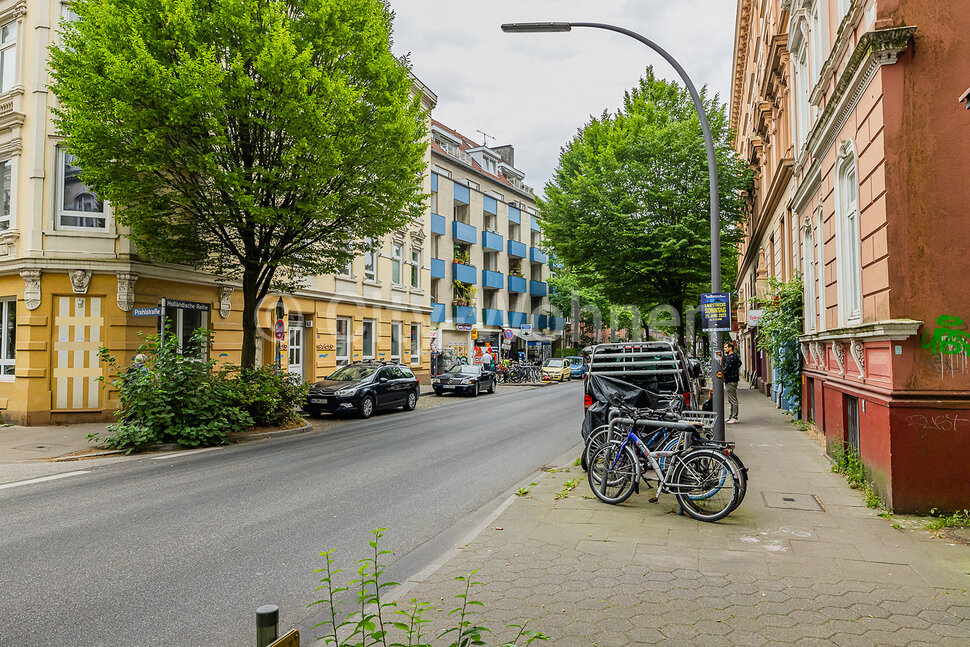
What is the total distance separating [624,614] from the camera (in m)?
4.24

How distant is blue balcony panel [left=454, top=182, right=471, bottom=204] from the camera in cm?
4203

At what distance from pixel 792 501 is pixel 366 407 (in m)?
12.8

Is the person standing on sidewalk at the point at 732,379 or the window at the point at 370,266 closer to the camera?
the person standing on sidewalk at the point at 732,379

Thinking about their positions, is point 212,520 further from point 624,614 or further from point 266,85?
point 266,85

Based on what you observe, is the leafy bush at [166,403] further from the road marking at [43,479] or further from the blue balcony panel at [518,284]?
the blue balcony panel at [518,284]

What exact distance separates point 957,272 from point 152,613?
754 cm

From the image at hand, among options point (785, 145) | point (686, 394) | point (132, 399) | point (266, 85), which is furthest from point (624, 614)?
point (785, 145)

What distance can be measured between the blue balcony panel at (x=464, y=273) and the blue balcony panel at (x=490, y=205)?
498 centimetres

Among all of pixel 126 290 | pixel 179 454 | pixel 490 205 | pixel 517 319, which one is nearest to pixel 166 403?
pixel 179 454

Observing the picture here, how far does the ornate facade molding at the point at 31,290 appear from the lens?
15.4 metres

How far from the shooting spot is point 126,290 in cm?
1574

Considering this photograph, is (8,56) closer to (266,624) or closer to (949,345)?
(266,624)

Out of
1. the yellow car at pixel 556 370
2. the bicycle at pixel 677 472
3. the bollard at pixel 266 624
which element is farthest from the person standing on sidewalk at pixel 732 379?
the yellow car at pixel 556 370

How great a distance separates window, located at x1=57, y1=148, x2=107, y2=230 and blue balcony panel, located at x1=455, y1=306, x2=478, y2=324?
1040 inches
